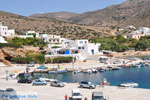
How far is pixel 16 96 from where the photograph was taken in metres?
22.6

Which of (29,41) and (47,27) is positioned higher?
(47,27)

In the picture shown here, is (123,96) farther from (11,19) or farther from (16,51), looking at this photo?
(11,19)

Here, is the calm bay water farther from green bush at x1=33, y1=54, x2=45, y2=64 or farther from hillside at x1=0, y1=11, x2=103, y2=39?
hillside at x1=0, y1=11, x2=103, y2=39

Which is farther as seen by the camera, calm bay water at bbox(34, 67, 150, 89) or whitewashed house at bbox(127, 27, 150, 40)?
whitewashed house at bbox(127, 27, 150, 40)

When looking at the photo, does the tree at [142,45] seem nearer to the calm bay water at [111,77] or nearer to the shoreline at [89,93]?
the calm bay water at [111,77]

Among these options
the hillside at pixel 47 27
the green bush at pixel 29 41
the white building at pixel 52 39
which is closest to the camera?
the green bush at pixel 29 41

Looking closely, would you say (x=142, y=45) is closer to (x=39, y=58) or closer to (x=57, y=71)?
(x=39, y=58)

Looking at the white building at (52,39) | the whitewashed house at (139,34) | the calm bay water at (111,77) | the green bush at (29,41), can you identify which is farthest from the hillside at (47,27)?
the calm bay water at (111,77)

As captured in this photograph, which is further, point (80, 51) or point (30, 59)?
point (80, 51)

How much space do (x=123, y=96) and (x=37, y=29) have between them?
123m

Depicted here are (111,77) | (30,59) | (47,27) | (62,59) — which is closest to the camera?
(111,77)

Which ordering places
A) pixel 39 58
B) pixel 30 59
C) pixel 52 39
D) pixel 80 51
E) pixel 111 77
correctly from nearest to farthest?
1. pixel 111 77
2. pixel 30 59
3. pixel 39 58
4. pixel 80 51
5. pixel 52 39

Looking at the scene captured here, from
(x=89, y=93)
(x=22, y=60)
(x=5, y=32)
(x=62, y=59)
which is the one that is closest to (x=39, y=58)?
(x=22, y=60)

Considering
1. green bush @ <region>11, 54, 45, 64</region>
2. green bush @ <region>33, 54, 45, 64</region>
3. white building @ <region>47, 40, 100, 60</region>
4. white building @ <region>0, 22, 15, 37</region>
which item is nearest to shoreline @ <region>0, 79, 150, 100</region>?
green bush @ <region>11, 54, 45, 64</region>
